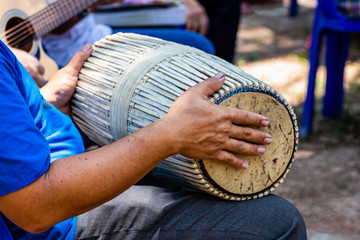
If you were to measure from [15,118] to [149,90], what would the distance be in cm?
47

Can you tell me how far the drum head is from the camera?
1.27m

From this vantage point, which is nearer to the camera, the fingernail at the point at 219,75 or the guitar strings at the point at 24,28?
the fingernail at the point at 219,75

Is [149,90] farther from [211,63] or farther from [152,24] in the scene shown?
[152,24]

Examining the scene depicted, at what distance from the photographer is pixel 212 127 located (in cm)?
114

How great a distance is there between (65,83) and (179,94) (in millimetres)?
502

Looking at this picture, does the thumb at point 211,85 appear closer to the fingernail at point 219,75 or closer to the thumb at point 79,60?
the fingernail at point 219,75

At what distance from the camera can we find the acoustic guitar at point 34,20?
2.13 meters

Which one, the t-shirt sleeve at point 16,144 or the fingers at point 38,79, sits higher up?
the t-shirt sleeve at point 16,144

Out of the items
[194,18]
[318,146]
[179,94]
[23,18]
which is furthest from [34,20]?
[318,146]

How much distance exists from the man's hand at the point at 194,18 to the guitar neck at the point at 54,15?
2.46 feet

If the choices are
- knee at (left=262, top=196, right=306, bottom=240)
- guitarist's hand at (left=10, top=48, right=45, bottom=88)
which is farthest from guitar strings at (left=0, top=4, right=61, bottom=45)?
knee at (left=262, top=196, right=306, bottom=240)

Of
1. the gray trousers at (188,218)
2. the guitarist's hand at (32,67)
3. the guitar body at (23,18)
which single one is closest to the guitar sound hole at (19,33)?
the guitar body at (23,18)

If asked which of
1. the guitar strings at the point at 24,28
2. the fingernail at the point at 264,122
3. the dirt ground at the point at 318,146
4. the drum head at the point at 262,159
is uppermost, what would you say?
the guitar strings at the point at 24,28

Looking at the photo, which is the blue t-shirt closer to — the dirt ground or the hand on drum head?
the hand on drum head
